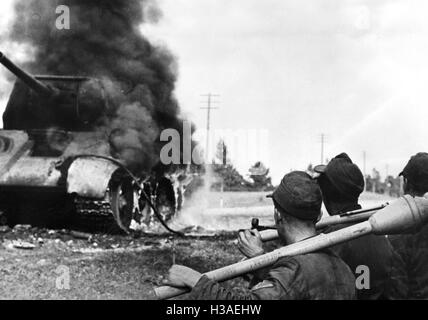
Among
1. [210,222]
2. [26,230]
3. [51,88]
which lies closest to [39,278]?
[26,230]

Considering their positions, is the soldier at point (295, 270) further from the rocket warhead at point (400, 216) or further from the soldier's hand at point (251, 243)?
the rocket warhead at point (400, 216)

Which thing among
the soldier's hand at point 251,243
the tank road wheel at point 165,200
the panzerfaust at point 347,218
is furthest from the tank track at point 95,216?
the soldier's hand at point 251,243

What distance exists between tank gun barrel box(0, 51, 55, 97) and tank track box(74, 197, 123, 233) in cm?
238

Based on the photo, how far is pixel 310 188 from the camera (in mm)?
2676

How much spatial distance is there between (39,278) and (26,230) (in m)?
3.80

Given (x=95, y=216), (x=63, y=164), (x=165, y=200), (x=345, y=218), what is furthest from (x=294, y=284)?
(x=165, y=200)

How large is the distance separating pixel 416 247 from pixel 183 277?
62.0 inches

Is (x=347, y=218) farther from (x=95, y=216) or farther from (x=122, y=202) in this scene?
(x=122, y=202)

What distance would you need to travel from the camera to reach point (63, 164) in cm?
1106

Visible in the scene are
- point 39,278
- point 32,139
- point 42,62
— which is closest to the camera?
point 39,278

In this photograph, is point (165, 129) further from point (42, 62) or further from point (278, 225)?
point (278, 225)

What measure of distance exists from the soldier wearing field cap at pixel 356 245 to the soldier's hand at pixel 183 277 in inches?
38.3

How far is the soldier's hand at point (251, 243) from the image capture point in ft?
8.97

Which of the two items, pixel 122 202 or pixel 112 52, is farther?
pixel 112 52
